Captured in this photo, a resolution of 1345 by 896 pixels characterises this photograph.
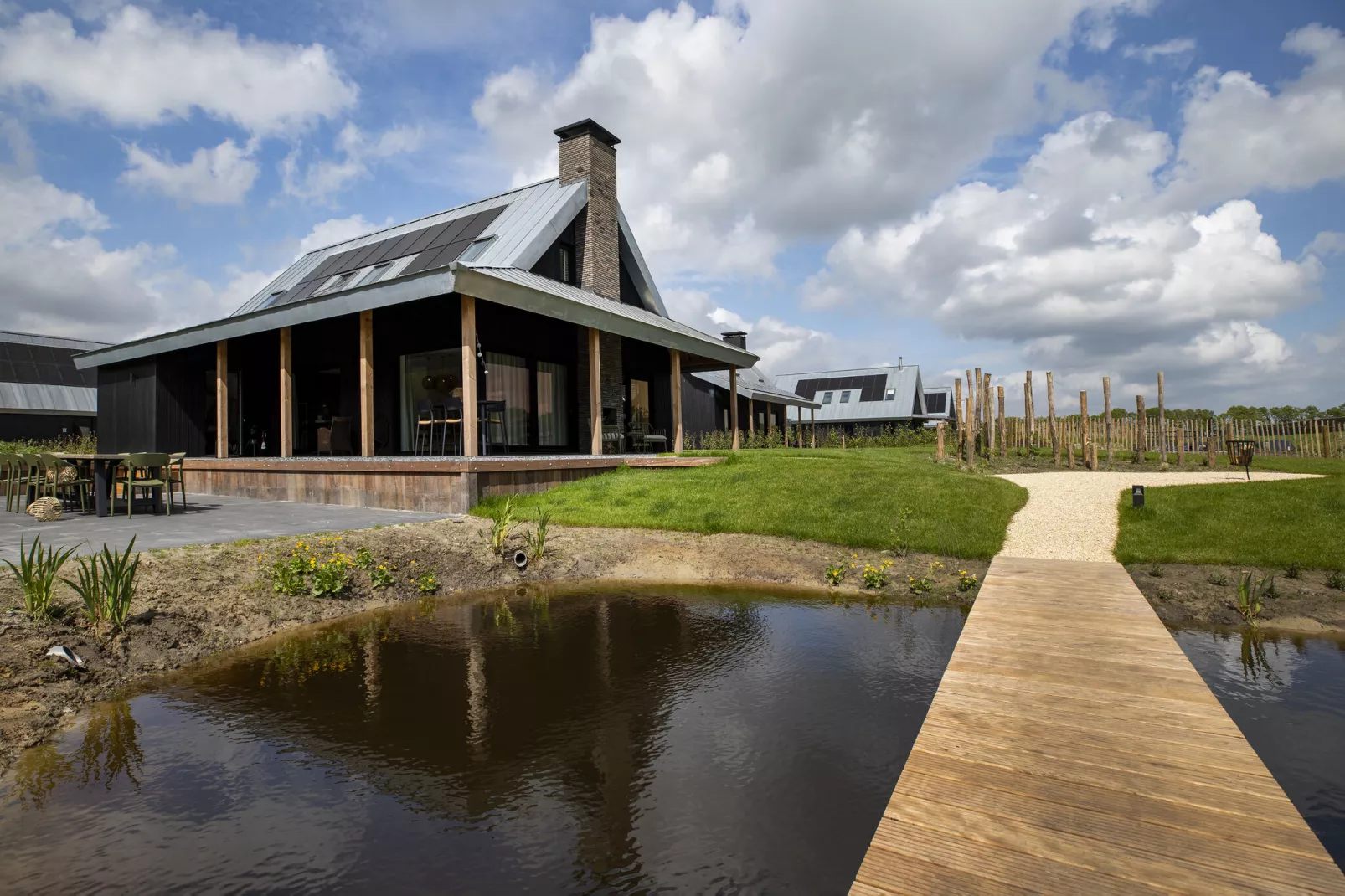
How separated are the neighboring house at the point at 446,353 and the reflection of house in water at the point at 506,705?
720cm

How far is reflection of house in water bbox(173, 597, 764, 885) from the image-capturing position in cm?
317

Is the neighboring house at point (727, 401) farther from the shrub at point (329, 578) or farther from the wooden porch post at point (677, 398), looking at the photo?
the shrub at point (329, 578)

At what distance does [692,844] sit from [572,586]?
497cm

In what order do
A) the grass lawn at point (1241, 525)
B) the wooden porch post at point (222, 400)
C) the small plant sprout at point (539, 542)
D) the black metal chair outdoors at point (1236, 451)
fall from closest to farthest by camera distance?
1. the grass lawn at point (1241, 525)
2. the small plant sprout at point (539, 542)
3. the wooden porch post at point (222, 400)
4. the black metal chair outdoors at point (1236, 451)

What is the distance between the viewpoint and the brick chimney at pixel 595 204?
52.5 ft

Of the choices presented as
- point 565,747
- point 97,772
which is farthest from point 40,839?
point 565,747

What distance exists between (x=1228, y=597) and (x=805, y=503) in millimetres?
4886

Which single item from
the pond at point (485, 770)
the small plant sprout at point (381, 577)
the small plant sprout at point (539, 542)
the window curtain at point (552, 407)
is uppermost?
the window curtain at point (552, 407)

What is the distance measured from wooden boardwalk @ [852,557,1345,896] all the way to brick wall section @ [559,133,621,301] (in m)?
13.5

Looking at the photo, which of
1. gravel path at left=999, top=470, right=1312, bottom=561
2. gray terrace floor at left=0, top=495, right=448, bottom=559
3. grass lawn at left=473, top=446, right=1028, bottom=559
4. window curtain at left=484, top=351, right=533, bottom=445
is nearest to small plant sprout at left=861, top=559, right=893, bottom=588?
grass lawn at left=473, top=446, right=1028, bottom=559

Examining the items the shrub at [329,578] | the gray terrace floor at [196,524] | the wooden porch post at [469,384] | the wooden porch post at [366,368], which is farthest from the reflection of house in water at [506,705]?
the wooden porch post at [366,368]

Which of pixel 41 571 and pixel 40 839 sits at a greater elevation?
pixel 41 571

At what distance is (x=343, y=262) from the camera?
59.1 feet

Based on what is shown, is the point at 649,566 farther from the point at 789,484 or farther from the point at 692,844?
the point at 692,844
